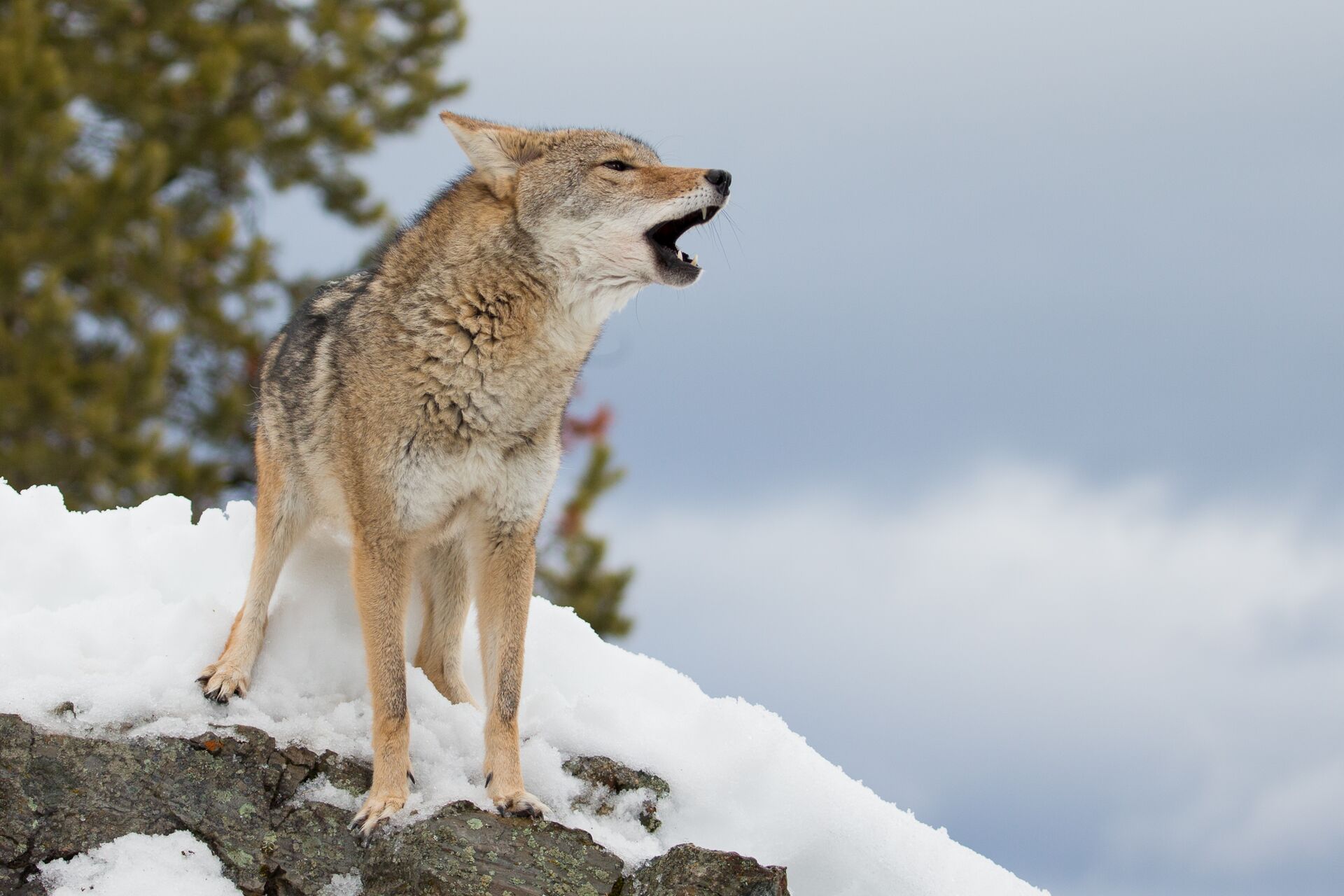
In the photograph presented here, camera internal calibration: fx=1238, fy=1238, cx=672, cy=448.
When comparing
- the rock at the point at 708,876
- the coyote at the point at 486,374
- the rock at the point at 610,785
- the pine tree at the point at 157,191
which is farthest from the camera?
the pine tree at the point at 157,191

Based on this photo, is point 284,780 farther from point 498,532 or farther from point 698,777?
point 698,777

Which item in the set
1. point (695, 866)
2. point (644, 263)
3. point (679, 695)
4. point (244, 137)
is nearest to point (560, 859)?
point (695, 866)

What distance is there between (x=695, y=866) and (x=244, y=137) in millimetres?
15873

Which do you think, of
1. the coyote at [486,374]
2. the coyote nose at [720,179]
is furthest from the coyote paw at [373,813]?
the coyote nose at [720,179]

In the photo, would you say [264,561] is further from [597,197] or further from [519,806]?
[597,197]

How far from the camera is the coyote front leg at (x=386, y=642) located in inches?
220

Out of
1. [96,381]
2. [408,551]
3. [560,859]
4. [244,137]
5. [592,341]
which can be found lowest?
[560,859]

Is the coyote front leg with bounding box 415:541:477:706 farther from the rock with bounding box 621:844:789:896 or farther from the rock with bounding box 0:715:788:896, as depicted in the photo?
the rock with bounding box 621:844:789:896

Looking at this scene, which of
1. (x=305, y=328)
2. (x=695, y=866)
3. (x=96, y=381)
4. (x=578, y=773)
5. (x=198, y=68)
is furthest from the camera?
(x=198, y=68)

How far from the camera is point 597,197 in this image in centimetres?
583

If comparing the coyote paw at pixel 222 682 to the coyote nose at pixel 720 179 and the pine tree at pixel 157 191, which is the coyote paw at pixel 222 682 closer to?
the coyote nose at pixel 720 179

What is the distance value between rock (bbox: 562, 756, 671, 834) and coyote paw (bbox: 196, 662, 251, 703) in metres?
1.66

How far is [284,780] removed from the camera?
566 cm

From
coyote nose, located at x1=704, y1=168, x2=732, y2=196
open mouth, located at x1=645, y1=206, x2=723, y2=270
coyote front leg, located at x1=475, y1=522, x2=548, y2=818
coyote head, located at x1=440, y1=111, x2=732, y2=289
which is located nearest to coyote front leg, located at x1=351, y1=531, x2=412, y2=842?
coyote front leg, located at x1=475, y1=522, x2=548, y2=818
